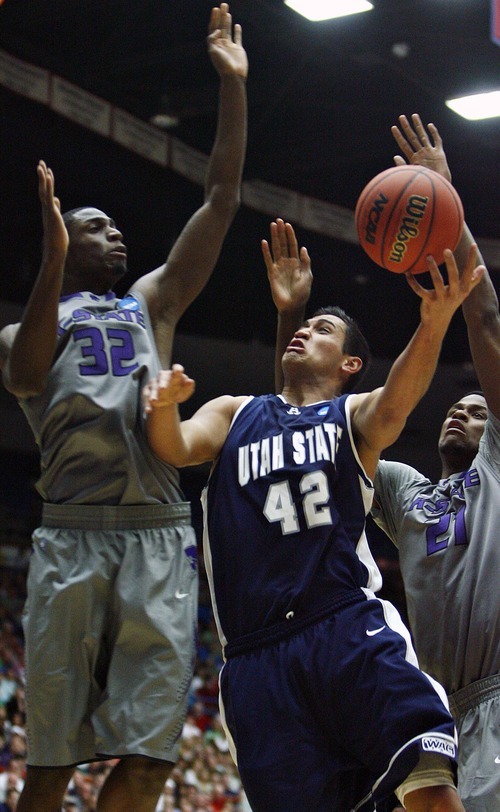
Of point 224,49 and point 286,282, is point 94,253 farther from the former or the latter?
point 224,49

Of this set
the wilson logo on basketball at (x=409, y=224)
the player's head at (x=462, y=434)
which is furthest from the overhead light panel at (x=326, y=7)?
the wilson logo on basketball at (x=409, y=224)

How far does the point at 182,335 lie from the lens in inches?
691

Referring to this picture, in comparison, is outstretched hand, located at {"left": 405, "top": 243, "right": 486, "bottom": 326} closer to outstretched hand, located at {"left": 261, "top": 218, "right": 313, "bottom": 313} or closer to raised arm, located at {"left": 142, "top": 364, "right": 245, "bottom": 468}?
raised arm, located at {"left": 142, "top": 364, "right": 245, "bottom": 468}

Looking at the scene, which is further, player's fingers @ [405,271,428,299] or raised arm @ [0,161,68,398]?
raised arm @ [0,161,68,398]

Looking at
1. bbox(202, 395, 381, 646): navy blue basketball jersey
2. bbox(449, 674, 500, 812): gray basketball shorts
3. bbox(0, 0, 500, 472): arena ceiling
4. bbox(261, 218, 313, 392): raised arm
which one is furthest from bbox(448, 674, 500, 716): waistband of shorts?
bbox(0, 0, 500, 472): arena ceiling

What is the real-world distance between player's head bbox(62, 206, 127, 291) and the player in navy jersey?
2.23ft

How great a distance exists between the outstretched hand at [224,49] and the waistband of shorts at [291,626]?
75.4 inches

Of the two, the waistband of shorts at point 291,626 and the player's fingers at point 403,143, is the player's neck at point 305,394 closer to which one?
the waistband of shorts at point 291,626

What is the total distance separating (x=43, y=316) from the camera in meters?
3.61

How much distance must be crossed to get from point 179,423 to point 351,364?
0.95 meters

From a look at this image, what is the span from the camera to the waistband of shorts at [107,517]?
368 cm

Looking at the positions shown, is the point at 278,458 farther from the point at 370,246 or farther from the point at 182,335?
the point at 182,335

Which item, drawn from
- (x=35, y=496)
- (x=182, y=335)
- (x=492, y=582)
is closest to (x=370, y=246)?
(x=492, y=582)

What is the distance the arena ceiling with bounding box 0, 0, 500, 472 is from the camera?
38.6 ft
